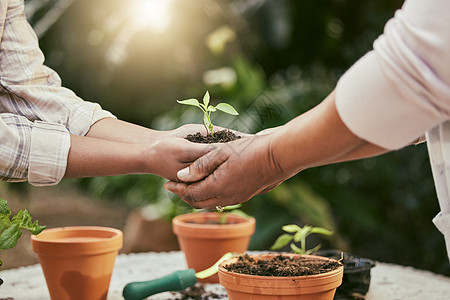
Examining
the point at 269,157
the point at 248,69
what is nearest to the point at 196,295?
the point at 269,157

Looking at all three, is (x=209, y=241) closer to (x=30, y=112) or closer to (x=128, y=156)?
(x=128, y=156)

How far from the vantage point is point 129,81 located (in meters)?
4.45

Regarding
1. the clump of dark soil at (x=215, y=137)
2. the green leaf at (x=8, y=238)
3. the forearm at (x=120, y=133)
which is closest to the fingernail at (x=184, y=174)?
the clump of dark soil at (x=215, y=137)

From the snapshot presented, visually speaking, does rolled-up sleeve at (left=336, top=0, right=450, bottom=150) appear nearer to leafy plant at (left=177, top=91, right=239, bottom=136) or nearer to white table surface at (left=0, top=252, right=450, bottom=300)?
leafy plant at (left=177, top=91, right=239, bottom=136)

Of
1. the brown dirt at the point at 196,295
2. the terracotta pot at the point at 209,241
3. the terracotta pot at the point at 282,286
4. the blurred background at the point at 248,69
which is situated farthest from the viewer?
the blurred background at the point at 248,69

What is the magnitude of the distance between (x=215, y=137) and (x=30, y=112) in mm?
538

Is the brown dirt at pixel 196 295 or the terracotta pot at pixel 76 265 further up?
the terracotta pot at pixel 76 265

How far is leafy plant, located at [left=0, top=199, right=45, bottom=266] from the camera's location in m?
1.19

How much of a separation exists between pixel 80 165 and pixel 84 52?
2.96 metres

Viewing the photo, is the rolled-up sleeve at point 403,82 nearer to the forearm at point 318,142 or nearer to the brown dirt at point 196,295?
the forearm at point 318,142

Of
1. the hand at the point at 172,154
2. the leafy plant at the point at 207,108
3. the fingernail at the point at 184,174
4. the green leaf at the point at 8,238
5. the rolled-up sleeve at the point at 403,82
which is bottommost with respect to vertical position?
Result: the green leaf at the point at 8,238

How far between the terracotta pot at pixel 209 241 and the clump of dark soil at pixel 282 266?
275 millimetres

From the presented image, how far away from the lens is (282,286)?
1.17 meters

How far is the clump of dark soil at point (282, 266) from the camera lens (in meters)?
1.23
